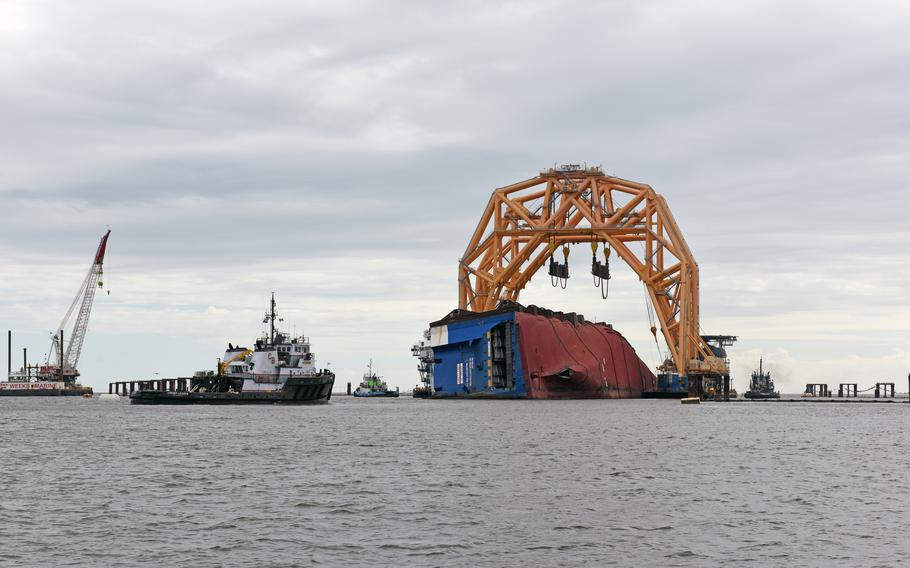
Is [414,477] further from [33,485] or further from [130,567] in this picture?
[130,567]

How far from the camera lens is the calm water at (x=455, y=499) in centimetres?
2508

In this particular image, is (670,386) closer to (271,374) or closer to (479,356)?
(479,356)

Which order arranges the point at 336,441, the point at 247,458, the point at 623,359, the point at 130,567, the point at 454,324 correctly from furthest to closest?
the point at 623,359 → the point at 454,324 → the point at 336,441 → the point at 247,458 → the point at 130,567

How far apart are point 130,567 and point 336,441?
3289cm

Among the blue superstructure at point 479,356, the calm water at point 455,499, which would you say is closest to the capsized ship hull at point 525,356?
the blue superstructure at point 479,356

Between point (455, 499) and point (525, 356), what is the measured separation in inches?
3067

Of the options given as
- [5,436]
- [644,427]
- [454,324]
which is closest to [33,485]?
[5,436]

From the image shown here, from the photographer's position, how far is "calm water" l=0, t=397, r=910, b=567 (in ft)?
82.3

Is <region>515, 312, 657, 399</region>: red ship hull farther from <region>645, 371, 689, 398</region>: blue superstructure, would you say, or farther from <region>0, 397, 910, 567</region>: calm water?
<region>0, 397, 910, 567</region>: calm water

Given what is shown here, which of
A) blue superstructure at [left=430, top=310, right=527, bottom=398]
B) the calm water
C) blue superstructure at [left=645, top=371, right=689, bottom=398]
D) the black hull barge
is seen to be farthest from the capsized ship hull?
the calm water

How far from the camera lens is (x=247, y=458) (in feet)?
153

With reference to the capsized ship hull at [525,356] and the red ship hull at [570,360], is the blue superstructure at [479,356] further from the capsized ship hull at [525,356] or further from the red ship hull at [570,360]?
the red ship hull at [570,360]

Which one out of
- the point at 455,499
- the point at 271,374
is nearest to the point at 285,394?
the point at 271,374

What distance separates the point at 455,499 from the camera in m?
33.1
